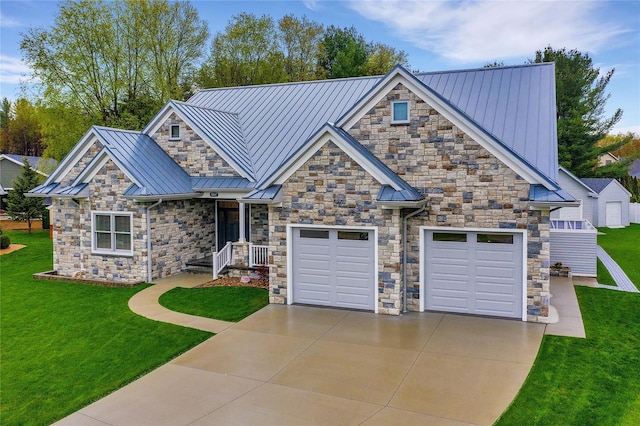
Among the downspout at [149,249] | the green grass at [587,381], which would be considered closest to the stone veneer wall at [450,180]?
the green grass at [587,381]

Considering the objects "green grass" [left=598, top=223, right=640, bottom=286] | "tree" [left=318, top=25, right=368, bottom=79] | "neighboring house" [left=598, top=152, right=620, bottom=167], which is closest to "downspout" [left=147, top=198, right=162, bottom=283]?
"green grass" [left=598, top=223, right=640, bottom=286]

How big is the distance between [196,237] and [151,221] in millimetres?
2281

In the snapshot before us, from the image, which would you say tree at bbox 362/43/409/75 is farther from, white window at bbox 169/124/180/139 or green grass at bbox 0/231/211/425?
green grass at bbox 0/231/211/425

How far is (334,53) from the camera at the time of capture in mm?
45562

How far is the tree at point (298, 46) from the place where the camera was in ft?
142

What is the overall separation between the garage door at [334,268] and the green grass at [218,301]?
4.56ft

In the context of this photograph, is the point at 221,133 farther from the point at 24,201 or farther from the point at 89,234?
the point at 24,201

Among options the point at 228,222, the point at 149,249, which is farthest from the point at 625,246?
the point at 149,249

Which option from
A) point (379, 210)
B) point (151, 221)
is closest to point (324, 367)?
point (379, 210)

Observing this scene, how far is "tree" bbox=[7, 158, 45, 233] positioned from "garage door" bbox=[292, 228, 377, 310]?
24.9 meters

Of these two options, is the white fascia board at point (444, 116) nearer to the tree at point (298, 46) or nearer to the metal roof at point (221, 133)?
the metal roof at point (221, 133)

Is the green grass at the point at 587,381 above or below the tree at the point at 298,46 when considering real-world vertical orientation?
below

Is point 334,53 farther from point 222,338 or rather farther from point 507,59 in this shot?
point 222,338

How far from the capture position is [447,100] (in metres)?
11.7
